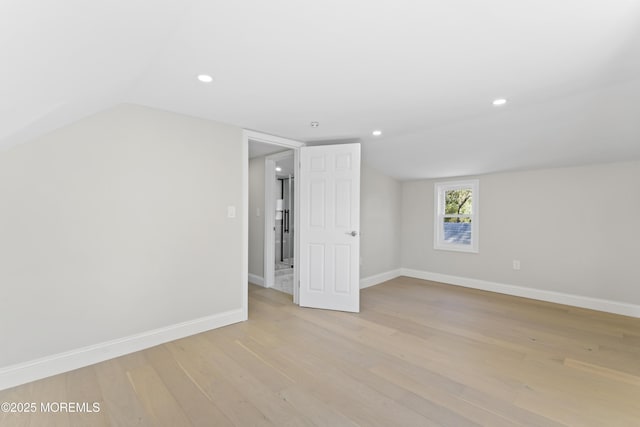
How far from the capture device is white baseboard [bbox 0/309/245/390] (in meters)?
2.00

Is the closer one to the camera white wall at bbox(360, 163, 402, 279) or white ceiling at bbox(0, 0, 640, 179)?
white ceiling at bbox(0, 0, 640, 179)

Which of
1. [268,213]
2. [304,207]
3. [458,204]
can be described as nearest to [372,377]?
[304,207]

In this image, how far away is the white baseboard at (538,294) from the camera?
11.3ft

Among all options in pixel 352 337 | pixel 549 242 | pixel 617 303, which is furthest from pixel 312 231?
pixel 617 303

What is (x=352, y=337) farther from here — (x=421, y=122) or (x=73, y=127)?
(x=73, y=127)

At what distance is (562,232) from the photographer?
3.89m

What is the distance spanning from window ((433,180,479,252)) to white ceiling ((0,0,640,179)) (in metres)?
1.74

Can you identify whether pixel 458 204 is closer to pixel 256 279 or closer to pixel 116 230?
pixel 256 279

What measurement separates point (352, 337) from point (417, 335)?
679 mm

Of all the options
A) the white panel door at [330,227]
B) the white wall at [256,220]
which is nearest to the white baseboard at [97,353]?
the white panel door at [330,227]

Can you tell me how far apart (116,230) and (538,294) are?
17.3 ft

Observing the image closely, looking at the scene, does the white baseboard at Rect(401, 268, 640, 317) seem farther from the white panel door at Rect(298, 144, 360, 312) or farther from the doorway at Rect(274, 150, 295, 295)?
the doorway at Rect(274, 150, 295, 295)

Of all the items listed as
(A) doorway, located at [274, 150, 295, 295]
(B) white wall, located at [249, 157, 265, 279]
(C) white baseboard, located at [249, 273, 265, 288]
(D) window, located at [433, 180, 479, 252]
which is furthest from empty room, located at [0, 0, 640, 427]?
(A) doorway, located at [274, 150, 295, 295]

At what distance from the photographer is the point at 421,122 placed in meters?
3.15
